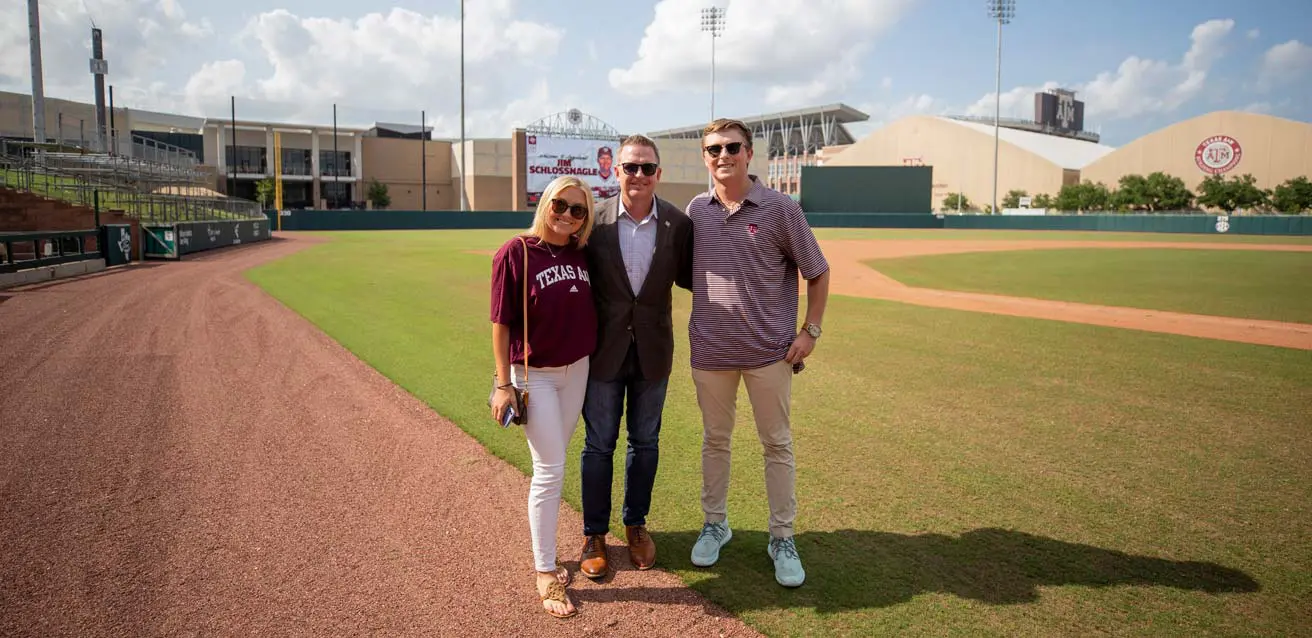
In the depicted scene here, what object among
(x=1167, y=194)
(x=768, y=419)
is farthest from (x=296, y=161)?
(x=768, y=419)

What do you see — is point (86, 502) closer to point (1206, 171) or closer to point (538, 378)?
point (538, 378)

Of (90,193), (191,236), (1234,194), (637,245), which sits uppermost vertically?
(1234,194)

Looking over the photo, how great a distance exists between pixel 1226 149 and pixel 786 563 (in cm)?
7610

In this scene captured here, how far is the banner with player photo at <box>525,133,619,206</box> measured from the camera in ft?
221

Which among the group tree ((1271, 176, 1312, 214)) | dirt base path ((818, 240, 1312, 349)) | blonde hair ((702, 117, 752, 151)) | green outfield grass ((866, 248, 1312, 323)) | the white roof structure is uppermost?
the white roof structure

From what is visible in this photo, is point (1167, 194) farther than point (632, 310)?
Yes

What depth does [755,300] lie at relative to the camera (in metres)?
3.77

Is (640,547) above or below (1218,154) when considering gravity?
below

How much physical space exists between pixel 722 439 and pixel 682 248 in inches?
38.3

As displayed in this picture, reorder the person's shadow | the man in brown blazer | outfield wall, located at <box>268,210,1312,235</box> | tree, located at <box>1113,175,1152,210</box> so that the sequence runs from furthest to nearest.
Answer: tree, located at <box>1113,175,1152,210</box> < outfield wall, located at <box>268,210,1312,235</box> < the man in brown blazer < the person's shadow

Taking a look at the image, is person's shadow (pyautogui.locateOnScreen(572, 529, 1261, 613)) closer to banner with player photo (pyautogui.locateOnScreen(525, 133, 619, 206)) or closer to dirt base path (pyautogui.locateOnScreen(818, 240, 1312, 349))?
dirt base path (pyautogui.locateOnScreen(818, 240, 1312, 349))

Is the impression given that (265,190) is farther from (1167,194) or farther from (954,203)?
(1167,194)

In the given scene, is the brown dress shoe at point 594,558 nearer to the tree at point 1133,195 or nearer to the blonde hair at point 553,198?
the blonde hair at point 553,198

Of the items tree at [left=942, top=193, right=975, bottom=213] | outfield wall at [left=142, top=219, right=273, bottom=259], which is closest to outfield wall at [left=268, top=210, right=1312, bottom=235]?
outfield wall at [left=142, top=219, right=273, bottom=259]
